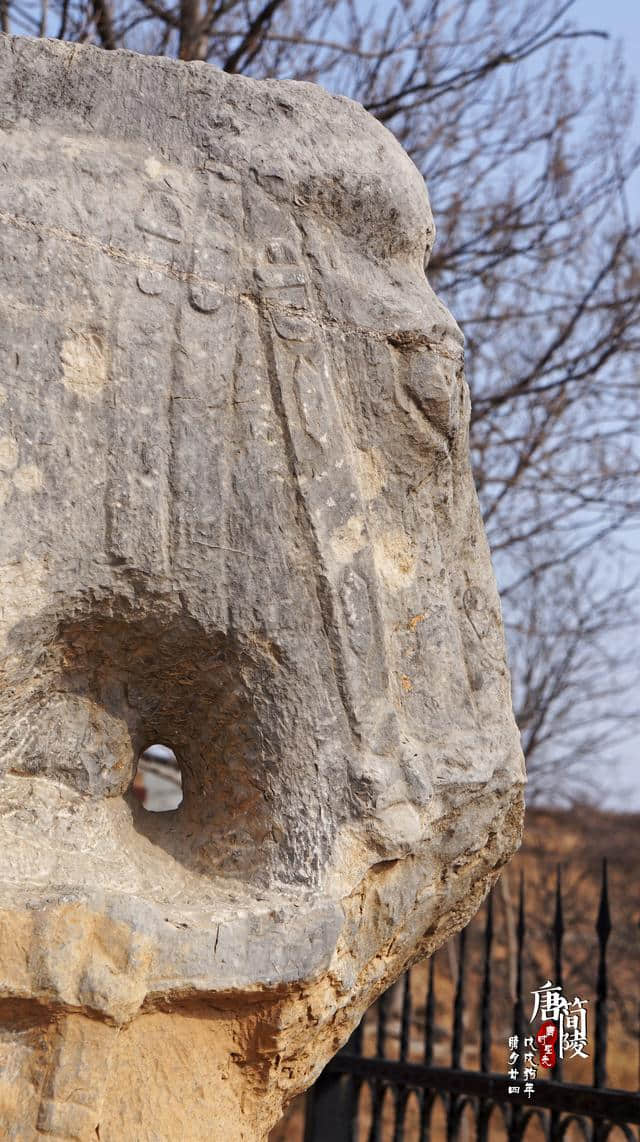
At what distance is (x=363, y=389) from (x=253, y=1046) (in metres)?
0.99

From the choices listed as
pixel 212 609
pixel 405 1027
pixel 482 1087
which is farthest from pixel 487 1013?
pixel 212 609

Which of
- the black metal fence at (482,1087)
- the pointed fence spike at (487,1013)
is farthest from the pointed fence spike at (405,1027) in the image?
the pointed fence spike at (487,1013)

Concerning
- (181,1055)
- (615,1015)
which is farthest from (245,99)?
(615,1015)

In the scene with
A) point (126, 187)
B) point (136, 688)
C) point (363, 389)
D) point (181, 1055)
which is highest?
point (126, 187)

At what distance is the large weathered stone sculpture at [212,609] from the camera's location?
1.46 metres

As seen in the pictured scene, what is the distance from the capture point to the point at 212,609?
5.10 ft

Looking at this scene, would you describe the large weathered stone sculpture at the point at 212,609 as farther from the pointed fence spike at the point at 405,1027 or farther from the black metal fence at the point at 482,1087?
the pointed fence spike at the point at 405,1027

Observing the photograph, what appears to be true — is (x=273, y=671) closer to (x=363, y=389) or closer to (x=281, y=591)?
(x=281, y=591)

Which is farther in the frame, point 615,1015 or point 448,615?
point 615,1015

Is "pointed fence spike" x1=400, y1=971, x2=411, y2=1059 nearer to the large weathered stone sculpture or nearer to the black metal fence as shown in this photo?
the black metal fence

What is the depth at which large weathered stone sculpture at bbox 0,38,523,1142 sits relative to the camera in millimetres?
1456

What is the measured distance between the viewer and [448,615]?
5.76ft

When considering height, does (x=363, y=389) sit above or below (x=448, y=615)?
above

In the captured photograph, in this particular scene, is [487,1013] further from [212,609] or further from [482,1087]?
[212,609]
